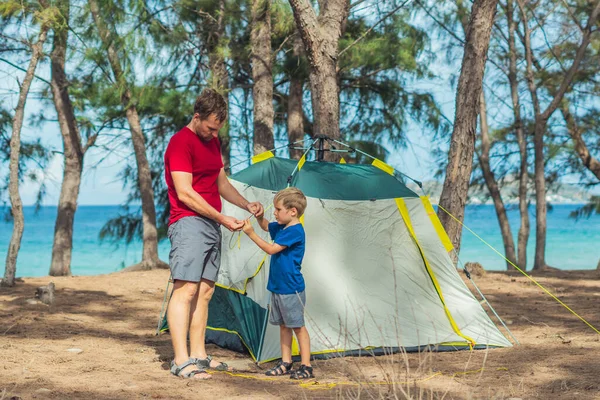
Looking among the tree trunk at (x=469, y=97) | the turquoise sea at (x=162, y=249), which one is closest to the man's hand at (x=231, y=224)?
the tree trunk at (x=469, y=97)

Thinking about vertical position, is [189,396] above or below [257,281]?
below

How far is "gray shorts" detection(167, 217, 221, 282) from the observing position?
4.01m

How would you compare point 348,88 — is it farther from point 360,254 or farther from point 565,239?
point 565,239

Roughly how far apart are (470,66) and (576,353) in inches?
125

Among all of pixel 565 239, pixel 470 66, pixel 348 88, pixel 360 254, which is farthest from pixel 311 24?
pixel 565 239

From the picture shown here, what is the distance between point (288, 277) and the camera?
164 inches

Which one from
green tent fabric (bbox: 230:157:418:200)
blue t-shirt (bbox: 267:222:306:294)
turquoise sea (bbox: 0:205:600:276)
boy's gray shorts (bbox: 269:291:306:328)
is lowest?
turquoise sea (bbox: 0:205:600:276)

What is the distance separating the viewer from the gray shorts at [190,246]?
401cm

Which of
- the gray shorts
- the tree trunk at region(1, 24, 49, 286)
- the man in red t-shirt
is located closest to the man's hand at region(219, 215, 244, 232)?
the man in red t-shirt

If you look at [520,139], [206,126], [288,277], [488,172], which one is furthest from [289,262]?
[520,139]

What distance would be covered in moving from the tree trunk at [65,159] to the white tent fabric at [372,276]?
608cm

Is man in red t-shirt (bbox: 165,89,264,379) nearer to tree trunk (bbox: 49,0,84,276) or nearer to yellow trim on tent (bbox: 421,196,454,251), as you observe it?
yellow trim on tent (bbox: 421,196,454,251)

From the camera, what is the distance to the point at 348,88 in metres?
12.3

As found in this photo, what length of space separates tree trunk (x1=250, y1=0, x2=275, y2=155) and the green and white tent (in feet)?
14.8
